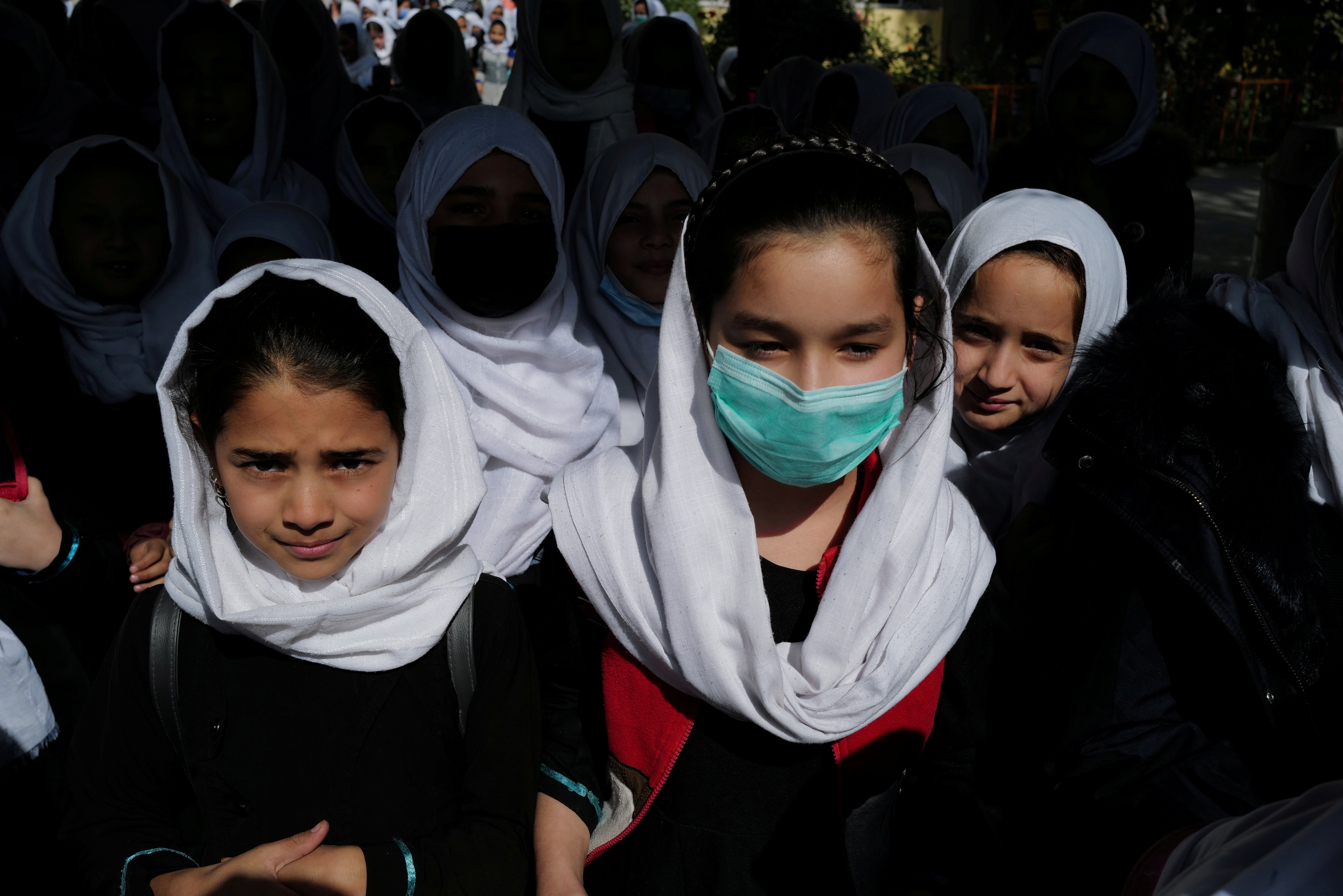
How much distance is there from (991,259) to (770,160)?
33.2 inches

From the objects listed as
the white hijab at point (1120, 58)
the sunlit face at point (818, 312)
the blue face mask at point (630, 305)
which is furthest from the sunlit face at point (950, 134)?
the sunlit face at point (818, 312)

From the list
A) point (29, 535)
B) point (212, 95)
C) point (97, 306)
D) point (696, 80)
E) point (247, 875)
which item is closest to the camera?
point (247, 875)

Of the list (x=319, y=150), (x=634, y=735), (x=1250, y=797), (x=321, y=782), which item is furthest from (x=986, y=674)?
(x=319, y=150)

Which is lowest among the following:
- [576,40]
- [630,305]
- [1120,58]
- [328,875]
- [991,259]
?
[328,875]

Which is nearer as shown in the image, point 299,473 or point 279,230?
point 299,473

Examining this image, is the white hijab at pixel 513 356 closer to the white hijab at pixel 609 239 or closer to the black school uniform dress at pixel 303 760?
the white hijab at pixel 609 239

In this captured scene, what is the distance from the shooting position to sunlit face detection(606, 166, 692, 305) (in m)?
3.01

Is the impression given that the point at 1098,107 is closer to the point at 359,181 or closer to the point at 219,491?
the point at 359,181

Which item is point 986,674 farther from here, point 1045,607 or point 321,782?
point 321,782

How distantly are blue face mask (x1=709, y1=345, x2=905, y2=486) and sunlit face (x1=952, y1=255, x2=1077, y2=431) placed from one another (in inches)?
26.5

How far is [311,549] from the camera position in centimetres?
151

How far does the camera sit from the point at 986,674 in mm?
1586

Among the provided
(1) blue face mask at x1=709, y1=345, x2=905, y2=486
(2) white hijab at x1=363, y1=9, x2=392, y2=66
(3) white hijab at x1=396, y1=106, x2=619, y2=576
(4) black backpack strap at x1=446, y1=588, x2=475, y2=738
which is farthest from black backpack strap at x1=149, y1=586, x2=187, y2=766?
(2) white hijab at x1=363, y1=9, x2=392, y2=66

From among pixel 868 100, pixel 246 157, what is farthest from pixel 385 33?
pixel 246 157
